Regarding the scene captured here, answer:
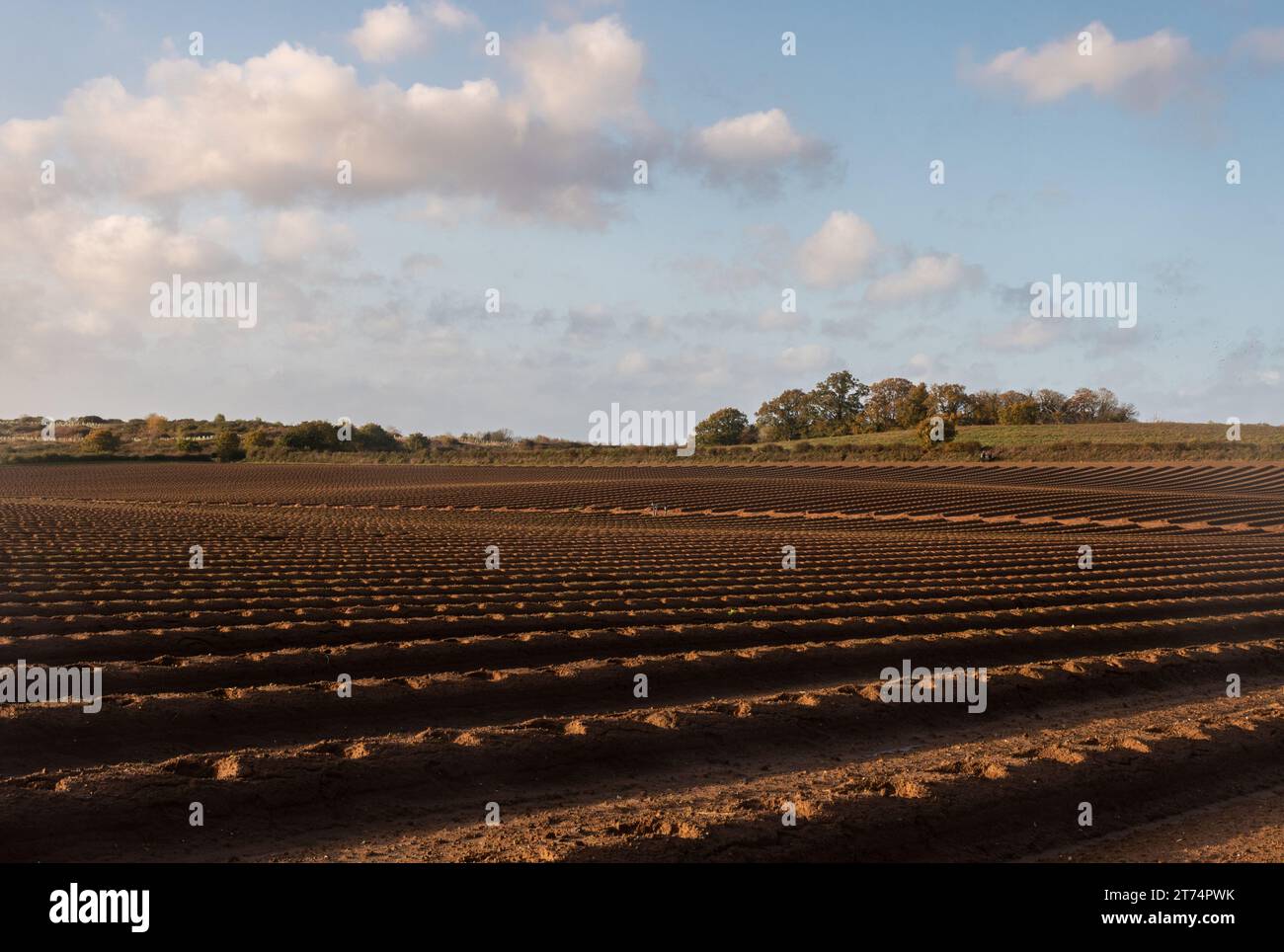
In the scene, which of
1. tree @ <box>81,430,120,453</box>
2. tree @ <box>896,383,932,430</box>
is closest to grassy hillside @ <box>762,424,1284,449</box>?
tree @ <box>896,383,932,430</box>

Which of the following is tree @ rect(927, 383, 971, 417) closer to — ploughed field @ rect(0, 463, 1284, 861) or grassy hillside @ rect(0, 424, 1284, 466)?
grassy hillside @ rect(0, 424, 1284, 466)

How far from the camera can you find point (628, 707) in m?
9.48

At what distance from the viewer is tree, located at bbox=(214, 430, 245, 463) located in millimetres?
91438

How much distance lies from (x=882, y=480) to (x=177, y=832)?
186 feet

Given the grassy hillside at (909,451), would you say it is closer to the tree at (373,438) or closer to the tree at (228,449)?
A: the tree at (228,449)

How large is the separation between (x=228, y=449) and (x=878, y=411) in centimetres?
7264

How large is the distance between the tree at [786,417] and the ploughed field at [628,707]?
97546 mm

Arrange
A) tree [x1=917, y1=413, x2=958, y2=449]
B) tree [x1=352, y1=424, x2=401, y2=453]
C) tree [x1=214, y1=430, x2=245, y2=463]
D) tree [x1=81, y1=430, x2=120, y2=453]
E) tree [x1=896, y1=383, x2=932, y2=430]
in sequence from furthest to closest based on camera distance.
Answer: tree [x1=896, y1=383, x2=932, y2=430] → tree [x1=352, y1=424, x2=401, y2=453] → tree [x1=214, y1=430, x2=245, y2=463] → tree [x1=81, y1=430, x2=120, y2=453] → tree [x1=917, y1=413, x2=958, y2=449]

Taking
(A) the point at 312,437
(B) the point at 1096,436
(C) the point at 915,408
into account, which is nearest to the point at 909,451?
(B) the point at 1096,436

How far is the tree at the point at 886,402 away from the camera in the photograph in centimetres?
11769

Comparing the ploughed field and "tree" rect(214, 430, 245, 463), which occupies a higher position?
"tree" rect(214, 430, 245, 463)

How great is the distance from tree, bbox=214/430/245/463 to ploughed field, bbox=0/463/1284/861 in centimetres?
7290

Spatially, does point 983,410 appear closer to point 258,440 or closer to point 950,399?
point 950,399
